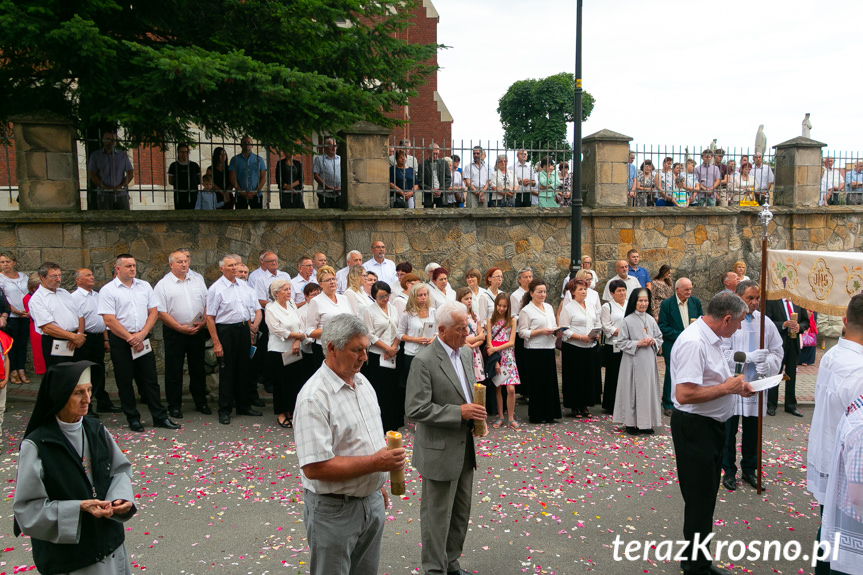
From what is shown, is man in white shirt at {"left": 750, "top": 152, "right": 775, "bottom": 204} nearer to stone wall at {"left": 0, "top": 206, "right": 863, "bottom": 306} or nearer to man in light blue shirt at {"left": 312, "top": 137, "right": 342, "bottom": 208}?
stone wall at {"left": 0, "top": 206, "right": 863, "bottom": 306}

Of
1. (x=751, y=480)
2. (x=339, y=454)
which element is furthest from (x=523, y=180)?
(x=339, y=454)

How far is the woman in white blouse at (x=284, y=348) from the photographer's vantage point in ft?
27.2

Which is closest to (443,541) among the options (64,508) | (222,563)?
(222,563)

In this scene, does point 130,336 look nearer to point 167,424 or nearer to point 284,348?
point 167,424

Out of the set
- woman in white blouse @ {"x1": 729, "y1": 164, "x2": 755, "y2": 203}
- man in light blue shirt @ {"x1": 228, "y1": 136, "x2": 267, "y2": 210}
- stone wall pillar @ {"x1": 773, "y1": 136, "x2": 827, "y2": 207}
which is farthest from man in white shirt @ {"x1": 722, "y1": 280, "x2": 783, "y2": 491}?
stone wall pillar @ {"x1": 773, "y1": 136, "x2": 827, "y2": 207}

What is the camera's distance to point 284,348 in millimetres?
8359

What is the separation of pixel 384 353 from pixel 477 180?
19.6ft

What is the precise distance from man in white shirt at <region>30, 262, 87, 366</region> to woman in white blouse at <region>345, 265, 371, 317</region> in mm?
3173

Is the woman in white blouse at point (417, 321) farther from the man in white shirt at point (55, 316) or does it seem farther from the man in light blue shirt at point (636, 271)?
the man in light blue shirt at point (636, 271)

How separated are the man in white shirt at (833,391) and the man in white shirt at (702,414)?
551 millimetres

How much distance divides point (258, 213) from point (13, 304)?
3.75 m

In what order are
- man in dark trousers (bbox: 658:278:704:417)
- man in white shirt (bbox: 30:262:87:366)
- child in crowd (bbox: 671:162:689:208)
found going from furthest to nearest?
child in crowd (bbox: 671:162:689:208), man in dark trousers (bbox: 658:278:704:417), man in white shirt (bbox: 30:262:87:366)

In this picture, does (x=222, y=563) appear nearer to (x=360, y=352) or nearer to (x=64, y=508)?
(x=64, y=508)

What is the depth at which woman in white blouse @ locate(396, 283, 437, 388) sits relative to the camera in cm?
785
